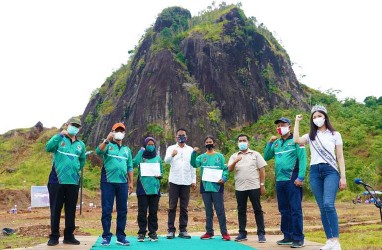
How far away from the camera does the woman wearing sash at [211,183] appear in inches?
295

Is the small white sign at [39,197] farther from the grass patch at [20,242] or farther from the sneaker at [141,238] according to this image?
the sneaker at [141,238]

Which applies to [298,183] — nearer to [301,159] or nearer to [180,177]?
[301,159]

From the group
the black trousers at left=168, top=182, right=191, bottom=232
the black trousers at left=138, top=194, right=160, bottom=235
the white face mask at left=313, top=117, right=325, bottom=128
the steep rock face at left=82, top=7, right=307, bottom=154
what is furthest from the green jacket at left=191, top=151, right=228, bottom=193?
the steep rock face at left=82, top=7, right=307, bottom=154

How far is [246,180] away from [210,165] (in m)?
0.72

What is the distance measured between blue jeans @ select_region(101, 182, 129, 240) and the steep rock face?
1614 inches

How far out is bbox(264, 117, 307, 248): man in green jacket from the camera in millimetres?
6422

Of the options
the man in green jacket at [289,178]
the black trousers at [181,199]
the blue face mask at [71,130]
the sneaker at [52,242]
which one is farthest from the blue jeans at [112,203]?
the man in green jacket at [289,178]

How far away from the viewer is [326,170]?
5516 mm

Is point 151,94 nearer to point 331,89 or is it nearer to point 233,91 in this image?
point 233,91

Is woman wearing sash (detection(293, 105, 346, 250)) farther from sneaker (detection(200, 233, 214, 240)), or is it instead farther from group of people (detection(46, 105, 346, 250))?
sneaker (detection(200, 233, 214, 240))

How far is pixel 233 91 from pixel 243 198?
159 feet

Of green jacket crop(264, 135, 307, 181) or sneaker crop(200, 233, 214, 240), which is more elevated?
green jacket crop(264, 135, 307, 181)

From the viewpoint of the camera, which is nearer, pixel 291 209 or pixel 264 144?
pixel 291 209

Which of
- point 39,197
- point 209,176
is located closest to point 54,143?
point 209,176
